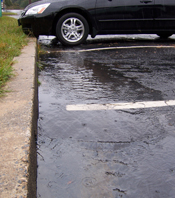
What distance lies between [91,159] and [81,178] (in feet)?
0.81

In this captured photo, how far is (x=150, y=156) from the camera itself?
213 cm

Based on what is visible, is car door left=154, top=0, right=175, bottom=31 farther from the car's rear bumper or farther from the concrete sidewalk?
the concrete sidewalk

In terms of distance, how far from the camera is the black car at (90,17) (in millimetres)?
6484

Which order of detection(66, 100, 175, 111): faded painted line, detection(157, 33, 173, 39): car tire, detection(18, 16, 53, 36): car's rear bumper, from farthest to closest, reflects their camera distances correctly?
1. detection(157, 33, 173, 39): car tire
2. detection(18, 16, 53, 36): car's rear bumper
3. detection(66, 100, 175, 111): faded painted line

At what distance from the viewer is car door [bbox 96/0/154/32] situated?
260 inches

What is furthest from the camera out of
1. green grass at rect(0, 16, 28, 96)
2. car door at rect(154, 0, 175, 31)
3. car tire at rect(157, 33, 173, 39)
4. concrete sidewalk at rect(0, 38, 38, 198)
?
→ car tire at rect(157, 33, 173, 39)

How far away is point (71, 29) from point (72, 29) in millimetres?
24

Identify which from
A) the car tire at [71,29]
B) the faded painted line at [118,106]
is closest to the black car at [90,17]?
the car tire at [71,29]

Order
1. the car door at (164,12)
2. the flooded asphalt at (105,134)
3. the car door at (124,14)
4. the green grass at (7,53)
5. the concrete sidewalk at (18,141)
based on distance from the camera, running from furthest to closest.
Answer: the car door at (164,12) → the car door at (124,14) → the green grass at (7,53) → the flooded asphalt at (105,134) → the concrete sidewalk at (18,141)

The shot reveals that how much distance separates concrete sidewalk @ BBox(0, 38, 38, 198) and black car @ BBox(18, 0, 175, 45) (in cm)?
344

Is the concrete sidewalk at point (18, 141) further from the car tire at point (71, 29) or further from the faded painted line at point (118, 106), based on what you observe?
the car tire at point (71, 29)

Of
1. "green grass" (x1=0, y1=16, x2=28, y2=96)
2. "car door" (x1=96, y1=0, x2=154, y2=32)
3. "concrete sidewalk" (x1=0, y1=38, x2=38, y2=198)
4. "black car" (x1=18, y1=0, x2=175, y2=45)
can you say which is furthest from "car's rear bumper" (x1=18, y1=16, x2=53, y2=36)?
"concrete sidewalk" (x1=0, y1=38, x2=38, y2=198)

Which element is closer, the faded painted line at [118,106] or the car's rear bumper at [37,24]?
the faded painted line at [118,106]

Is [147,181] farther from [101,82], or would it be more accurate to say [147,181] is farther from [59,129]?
[101,82]
